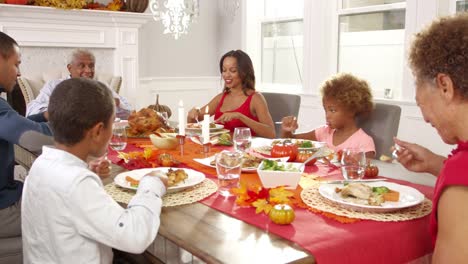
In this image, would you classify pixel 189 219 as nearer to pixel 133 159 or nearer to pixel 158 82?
pixel 133 159

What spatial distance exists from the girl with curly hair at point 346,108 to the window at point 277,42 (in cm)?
262

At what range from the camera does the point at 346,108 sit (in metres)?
2.46

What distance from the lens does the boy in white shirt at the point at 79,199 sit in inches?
45.8

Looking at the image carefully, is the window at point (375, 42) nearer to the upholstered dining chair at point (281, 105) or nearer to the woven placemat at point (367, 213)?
the upholstered dining chair at point (281, 105)

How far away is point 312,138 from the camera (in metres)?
2.79

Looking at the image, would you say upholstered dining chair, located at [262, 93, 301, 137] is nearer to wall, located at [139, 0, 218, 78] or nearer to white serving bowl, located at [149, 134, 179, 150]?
white serving bowl, located at [149, 134, 179, 150]

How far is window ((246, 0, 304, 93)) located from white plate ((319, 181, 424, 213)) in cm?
372

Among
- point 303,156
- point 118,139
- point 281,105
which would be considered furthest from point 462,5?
point 118,139

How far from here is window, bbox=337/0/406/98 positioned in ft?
13.5

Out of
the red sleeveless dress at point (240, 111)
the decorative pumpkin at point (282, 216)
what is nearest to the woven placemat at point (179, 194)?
the decorative pumpkin at point (282, 216)

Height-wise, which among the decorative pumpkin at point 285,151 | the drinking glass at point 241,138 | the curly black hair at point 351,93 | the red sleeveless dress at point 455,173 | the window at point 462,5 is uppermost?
the window at point 462,5

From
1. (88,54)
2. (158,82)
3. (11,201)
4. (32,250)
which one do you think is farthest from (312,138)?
(158,82)

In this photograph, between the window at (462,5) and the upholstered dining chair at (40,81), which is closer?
the window at (462,5)

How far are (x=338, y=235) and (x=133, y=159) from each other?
1.06 metres
